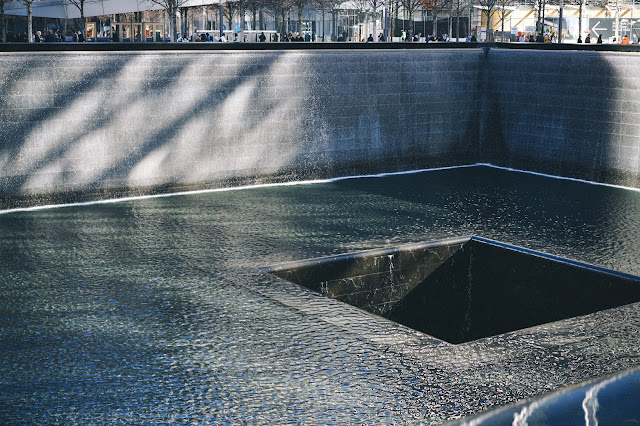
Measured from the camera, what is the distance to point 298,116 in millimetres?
13734

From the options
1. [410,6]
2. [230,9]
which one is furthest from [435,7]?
[230,9]

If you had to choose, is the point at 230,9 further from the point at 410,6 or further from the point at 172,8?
the point at 410,6

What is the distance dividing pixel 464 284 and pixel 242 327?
422 centimetres

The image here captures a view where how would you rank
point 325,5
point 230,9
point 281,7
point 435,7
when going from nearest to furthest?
1. point 281,7
2. point 435,7
3. point 230,9
4. point 325,5

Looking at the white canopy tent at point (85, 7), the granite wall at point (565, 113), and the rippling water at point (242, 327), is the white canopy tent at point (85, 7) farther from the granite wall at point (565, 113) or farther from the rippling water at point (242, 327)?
the rippling water at point (242, 327)

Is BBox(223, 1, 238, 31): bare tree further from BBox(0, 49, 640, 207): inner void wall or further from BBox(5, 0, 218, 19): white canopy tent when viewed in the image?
BBox(0, 49, 640, 207): inner void wall

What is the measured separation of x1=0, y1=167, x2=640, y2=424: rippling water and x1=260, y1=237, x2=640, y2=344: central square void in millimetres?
280

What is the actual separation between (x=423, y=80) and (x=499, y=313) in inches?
245

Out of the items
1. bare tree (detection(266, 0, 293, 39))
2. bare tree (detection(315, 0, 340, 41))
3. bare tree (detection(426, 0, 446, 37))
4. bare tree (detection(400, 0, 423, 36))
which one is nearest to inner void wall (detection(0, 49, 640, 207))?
bare tree (detection(400, 0, 423, 36))

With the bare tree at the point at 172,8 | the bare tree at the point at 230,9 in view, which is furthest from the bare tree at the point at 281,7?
the bare tree at the point at 172,8

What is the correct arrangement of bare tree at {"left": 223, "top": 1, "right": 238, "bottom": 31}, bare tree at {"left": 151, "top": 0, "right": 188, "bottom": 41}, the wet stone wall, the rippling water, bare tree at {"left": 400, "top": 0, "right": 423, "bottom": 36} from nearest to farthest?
the rippling water, the wet stone wall, bare tree at {"left": 151, "top": 0, "right": 188, "bottom": 41}, bare tree at {"left": 400, "top": 0, "right": 423, "bottom": 36}, bare tree at {"left": 223, "top": 1, "right": 238, "bottom": 31}

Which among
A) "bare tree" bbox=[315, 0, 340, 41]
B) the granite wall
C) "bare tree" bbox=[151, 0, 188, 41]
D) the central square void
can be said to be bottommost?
the central square void

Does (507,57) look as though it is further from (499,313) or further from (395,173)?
(499,313)

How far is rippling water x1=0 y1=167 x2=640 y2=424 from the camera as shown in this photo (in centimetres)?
535
